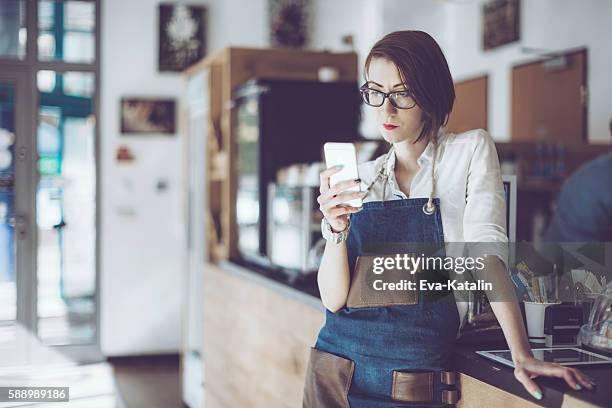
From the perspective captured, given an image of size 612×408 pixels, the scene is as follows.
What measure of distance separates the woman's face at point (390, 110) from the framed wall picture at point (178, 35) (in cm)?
422

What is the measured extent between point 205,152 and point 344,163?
260 centimetres

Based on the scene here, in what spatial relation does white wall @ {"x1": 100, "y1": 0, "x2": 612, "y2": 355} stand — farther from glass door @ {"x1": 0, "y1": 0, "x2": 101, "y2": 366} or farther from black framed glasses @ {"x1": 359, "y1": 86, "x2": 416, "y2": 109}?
black framed glasses @ {"x1": 359, "y1": 86, "x2": 416, "y2": 109}

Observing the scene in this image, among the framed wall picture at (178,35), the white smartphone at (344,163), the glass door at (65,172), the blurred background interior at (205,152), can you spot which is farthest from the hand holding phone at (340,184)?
the framed wall picture at (178,35)

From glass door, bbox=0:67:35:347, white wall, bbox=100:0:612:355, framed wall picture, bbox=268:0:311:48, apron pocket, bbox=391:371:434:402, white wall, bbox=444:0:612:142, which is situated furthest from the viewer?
framed wall picture, bbox=268:0:311:48

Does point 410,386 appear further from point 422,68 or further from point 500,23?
point 500,23

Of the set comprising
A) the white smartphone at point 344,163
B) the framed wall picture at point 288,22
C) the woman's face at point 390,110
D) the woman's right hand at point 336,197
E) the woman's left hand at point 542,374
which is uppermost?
the framed wall picture at point 288,22

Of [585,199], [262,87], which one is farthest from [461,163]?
[262,87]

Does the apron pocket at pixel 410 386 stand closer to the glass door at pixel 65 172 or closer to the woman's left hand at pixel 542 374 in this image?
the woman's left hand at pixel 542 374

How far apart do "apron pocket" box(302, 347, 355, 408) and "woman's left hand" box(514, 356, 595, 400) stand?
31cm

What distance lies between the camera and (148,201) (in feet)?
16.9

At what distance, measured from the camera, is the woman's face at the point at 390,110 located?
1198 mm

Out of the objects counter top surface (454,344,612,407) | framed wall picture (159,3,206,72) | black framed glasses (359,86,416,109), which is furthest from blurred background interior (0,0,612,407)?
black framed glasses (359,86,416,109)

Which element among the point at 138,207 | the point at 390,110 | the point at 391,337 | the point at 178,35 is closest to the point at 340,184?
the point at 390,110

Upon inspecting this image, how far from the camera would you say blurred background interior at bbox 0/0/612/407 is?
2684 millimetres
